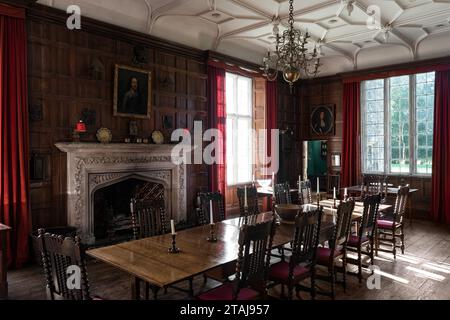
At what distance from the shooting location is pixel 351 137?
8656 mm

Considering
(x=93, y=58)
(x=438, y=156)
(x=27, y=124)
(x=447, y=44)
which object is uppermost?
(x=447, y=44)

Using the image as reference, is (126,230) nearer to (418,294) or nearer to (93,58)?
(93,58)

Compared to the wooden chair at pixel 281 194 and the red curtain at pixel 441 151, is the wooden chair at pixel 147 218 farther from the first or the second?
the red curtain at pixel 441 151

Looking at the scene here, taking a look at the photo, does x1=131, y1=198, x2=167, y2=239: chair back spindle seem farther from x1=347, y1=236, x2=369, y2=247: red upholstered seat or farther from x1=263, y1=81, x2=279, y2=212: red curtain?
x1=263, y1=81, x2=279, y2=212: red curtain

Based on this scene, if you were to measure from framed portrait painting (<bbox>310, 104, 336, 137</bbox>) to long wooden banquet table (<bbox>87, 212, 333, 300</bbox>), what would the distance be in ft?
20.1

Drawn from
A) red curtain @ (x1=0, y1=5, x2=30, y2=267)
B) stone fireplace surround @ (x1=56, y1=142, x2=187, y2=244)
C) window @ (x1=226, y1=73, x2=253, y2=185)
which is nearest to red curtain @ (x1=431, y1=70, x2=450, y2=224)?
window @ (x1=226, y1=73, x2=253, y2=185)

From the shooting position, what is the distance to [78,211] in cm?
491

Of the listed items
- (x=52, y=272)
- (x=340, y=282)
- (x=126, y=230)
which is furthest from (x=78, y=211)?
(x=340, y=282)

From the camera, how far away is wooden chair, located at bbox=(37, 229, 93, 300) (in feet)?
6.63

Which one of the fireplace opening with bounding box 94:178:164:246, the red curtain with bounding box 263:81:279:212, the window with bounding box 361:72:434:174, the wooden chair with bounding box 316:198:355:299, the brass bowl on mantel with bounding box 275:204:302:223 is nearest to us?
the wooden chair with bounding box 316:198:355:299

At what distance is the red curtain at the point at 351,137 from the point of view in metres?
8.63

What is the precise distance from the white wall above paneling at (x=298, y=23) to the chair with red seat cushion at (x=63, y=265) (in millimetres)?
3939

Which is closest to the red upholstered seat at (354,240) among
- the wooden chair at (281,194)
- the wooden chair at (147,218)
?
the wooden chair at (281,194)

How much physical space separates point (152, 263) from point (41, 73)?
3.55m
